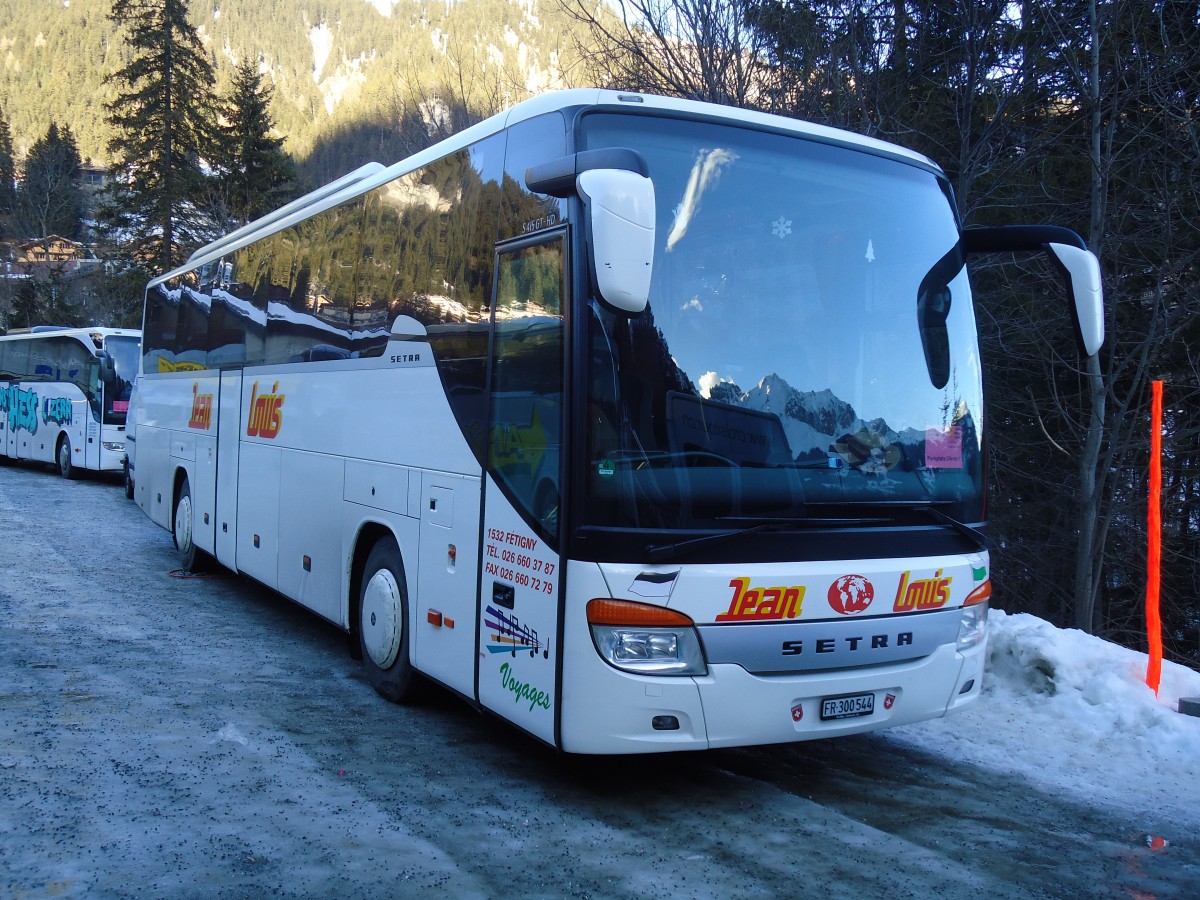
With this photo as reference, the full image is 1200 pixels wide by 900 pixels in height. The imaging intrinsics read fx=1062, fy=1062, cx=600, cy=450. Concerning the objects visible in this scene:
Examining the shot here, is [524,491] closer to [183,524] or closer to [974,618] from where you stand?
[974,618]

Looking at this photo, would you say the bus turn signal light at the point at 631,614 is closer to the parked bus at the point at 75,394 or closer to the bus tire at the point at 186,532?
the bus tire at the point at 186,532

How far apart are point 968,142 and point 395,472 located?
7.69 meters

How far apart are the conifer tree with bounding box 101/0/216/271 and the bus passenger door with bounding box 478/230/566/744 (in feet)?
128

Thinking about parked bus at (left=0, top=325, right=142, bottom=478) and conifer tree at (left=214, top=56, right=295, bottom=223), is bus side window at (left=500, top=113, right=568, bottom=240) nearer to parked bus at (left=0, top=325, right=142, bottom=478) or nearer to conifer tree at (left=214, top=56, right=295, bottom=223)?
parked bus at (left=0, top=325, right=142, bottom=478)

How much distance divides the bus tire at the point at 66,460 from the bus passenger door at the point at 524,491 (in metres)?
21.6

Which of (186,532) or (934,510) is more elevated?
(934,510)

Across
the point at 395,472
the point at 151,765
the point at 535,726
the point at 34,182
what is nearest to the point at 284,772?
the point at 151,765

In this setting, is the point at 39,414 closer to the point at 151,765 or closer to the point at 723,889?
the point at 151,765

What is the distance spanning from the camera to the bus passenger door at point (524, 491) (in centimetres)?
479

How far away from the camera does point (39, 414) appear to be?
1013 inches

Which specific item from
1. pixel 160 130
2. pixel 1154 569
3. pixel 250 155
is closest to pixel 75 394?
pixel 250 155

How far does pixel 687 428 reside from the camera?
466 cm

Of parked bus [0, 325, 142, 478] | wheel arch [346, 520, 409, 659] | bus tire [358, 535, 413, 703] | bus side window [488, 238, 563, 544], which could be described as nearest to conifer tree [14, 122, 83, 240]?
parked bus [0, 325, 142, 478]

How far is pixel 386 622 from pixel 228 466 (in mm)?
4114
